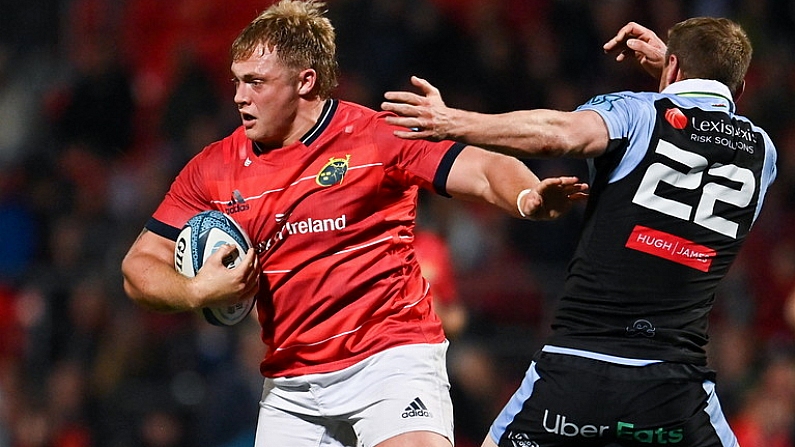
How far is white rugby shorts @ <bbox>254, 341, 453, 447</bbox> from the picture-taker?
4.80 meters

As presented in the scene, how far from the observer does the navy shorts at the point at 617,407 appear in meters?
4.28

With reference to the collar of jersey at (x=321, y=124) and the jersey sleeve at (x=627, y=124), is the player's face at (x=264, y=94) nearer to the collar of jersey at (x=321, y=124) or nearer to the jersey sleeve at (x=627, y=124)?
the collar of jersey at (x=321, y=124)

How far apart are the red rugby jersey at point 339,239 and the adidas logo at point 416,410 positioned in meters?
0.26

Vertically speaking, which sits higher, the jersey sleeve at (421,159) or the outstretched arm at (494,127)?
the outstretched arm at (494,127)

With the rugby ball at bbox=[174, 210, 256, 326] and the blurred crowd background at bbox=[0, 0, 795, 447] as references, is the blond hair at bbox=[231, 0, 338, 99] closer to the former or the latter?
the rugby ball at bbox=[174, 210, 256, 326]

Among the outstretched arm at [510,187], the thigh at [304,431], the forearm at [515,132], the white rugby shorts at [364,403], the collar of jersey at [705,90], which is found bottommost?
the thigh at [304,431]

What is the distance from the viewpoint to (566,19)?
35.2 feet

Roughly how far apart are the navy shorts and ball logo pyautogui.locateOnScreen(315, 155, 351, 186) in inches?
46.7

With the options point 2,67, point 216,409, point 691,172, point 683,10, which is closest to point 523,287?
point 216,409

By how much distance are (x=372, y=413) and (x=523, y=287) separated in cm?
442

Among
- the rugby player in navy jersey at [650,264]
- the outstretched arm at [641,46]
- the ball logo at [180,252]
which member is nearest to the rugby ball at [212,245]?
the ball logo at [180,252]

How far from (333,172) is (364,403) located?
0.93m

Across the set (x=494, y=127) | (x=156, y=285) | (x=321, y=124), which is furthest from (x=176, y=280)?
(x=494, y=127)

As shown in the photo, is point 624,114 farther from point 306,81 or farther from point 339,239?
point 306,81
